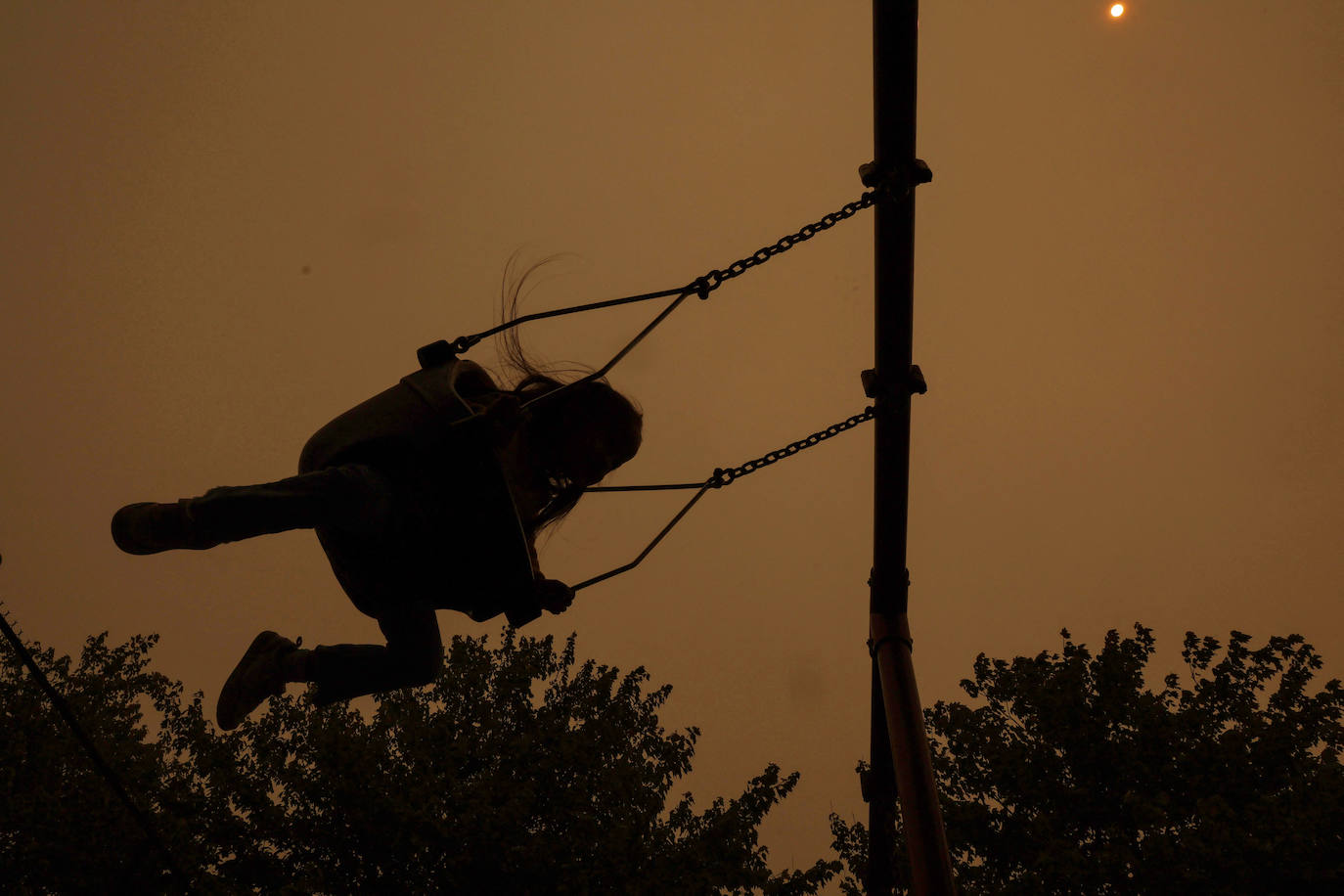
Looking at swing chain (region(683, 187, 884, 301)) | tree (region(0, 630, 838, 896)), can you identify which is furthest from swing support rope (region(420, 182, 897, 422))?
tree (region(0, 630, 838, 896))

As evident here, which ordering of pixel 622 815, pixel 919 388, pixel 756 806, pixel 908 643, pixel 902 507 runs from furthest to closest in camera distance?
pixel 756 806 → pixel 622 815 → pixel 908 643 → pixel 902 507 → pixel 919 388

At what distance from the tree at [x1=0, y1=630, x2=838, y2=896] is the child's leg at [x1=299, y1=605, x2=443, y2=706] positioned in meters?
6.11

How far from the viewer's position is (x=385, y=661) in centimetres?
321

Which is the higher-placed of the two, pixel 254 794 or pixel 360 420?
pixel 254 794

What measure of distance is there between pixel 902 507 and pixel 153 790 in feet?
30.2

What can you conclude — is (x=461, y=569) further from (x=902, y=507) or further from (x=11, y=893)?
(x=11, y=893)

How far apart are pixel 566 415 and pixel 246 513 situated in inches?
43.1

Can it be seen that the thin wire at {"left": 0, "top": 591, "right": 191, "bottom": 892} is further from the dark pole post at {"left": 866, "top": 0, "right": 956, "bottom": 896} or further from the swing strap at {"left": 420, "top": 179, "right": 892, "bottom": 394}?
the dark pole post at {"left": 866, "top": 0, "right": 956, "bottom": 896}

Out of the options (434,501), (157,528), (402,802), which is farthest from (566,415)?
(402,802)

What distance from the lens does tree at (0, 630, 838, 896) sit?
8883 millimetres

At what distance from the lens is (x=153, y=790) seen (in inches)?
383

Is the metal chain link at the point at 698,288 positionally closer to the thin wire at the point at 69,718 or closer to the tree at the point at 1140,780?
the thin wire at the point at 69,718

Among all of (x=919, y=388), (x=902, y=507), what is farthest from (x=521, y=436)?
(x=902, y=507)

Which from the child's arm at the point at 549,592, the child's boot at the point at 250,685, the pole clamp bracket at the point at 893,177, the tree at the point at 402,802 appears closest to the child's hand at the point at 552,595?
the child's arm at the point at 549,592
